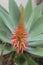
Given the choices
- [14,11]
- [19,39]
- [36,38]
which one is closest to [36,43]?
[36,38]

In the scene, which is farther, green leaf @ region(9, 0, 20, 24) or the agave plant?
green leaf @ region(9, 0, 20, 24)

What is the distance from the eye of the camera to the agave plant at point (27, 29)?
975 mm

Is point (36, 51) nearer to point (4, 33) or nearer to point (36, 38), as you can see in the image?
point (36, 38)

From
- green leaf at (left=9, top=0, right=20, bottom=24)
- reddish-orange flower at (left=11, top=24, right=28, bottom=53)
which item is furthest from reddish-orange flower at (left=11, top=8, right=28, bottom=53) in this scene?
green leaf at (left=9, top=0, right=20, bottom=24)

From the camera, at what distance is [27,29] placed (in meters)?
1.07

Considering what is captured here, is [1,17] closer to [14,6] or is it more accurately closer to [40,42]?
[14,6]

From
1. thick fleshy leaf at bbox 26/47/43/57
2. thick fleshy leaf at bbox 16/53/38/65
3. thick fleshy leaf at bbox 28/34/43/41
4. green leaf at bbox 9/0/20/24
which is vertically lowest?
thick fleshy leaf at bbox 16/53/38/65

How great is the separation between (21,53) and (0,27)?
17 centimetres

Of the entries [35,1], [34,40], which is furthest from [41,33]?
[35,1]

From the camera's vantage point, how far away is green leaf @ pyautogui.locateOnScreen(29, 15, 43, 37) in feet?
3.45

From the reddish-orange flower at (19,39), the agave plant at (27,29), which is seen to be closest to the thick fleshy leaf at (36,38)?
the agave plant at (27,29)

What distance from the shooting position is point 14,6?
112cm

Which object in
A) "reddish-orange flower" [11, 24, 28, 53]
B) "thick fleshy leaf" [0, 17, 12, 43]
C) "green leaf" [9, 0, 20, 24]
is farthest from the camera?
"green leaf" [9, 0, 20, 24]

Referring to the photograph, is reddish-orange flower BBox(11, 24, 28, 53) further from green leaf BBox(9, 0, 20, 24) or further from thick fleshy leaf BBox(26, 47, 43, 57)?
green leaf BBox(9, 0, 20, 24)
